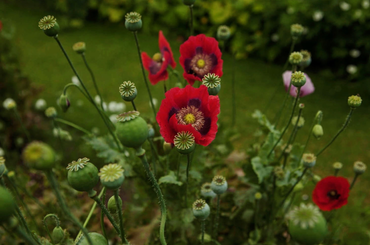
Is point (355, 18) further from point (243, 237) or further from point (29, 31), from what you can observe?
point (29, 31)

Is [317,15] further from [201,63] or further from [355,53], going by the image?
[201,63]

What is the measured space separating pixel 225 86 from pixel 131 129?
336 cm

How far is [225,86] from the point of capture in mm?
3961

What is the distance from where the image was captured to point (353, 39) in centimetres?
365

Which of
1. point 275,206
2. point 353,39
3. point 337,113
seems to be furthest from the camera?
point 353,39

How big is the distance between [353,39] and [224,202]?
2916 mm

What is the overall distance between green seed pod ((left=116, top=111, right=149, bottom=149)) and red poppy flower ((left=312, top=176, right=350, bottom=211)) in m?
0.81

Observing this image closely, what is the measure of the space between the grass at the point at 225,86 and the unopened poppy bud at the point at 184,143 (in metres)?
1.64

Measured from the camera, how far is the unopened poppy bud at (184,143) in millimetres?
808

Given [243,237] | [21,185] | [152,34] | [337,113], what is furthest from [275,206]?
[152,34]

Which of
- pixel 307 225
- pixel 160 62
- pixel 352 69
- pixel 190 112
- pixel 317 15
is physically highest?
pixel 317 15

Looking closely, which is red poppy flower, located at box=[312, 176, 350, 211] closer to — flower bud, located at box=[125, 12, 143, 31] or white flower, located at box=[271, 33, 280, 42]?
flower bud, located at box=[125, 12, 143, 31]

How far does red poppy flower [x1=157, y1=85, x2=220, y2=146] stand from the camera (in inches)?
36.4

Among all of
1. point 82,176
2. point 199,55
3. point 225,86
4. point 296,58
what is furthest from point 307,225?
point 225,86
